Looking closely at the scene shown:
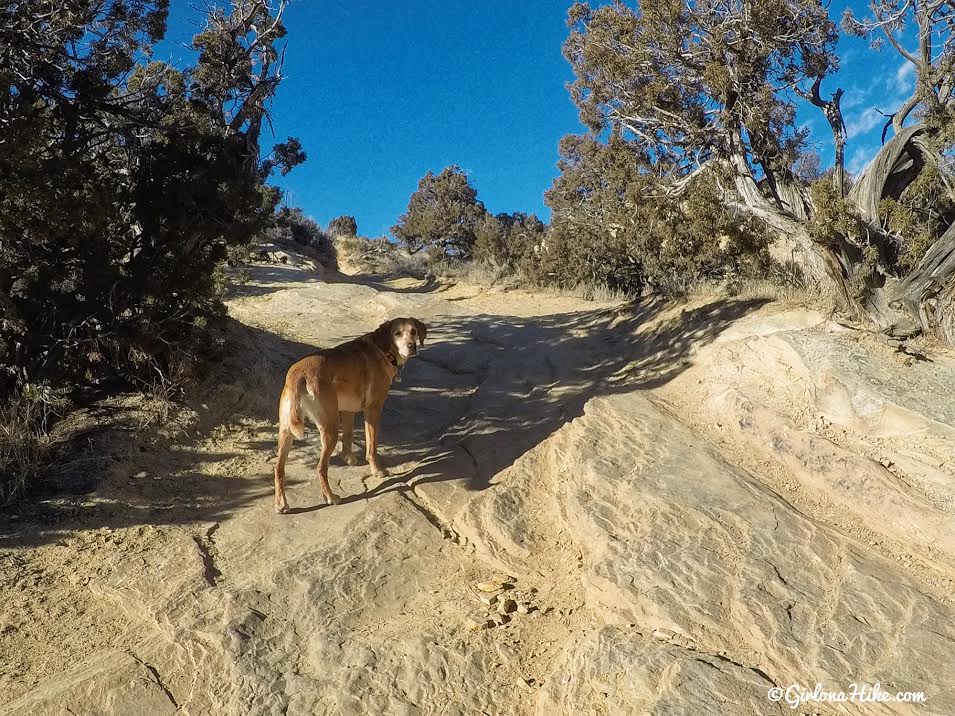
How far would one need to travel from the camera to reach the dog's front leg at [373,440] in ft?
20.5

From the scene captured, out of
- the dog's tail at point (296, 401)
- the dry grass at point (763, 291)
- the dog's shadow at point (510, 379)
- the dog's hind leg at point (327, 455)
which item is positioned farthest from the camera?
the dry grass at point (763, 291)

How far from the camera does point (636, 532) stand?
4.83 m

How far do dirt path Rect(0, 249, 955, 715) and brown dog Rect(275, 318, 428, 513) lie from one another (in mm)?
363

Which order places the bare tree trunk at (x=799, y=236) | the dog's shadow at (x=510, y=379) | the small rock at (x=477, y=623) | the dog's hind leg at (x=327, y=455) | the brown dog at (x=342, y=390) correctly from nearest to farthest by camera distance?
the small rock at (x=477, y=623), the brown dog at (x=342, y=390), the dog's hind leg at (x=327, y=455), the dog's shadow at (x=510, y=379), the bare tree trunk at (x=799, y=236)

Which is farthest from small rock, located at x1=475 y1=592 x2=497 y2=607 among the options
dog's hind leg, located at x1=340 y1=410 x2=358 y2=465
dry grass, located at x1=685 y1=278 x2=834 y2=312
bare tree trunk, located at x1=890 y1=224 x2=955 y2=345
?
bare tree trunk, located at x1=890 y1=224 x2=955 y2=345

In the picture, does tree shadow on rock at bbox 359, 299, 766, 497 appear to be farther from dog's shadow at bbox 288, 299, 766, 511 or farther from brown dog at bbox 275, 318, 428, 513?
brown dog at bbox 275, 318, 428, 513

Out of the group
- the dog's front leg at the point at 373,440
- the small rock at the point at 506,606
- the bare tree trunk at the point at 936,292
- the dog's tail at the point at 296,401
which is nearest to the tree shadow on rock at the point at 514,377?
the dog's front leg at the point at 373,440

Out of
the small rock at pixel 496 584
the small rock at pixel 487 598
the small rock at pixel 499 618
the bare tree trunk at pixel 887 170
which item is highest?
the bare tree trunk at pixel 887 170

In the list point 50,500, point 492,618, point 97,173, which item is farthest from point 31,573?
point 97,173

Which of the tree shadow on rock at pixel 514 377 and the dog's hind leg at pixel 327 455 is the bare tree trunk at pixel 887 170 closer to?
the tree shadow on rock at pixel 514 377

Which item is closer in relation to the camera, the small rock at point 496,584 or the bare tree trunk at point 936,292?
the small rock at point 496,584

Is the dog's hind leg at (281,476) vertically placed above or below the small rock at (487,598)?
above

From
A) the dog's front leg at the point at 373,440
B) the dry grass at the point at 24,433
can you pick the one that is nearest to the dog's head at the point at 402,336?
the dog's front leg at the point at 373,440

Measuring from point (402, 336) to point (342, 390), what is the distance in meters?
1.00
